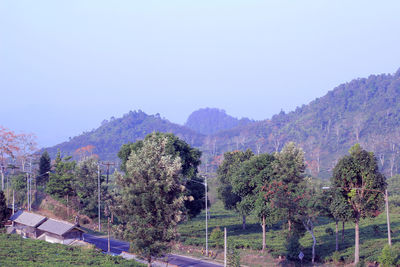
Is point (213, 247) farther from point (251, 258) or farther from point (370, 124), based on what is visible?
point (370, 124)

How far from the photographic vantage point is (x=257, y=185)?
131 feet

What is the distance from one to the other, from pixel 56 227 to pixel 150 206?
19369 mm

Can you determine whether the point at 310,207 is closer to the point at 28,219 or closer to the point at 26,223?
the point at 26,223

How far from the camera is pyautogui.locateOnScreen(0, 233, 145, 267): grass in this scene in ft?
98.6

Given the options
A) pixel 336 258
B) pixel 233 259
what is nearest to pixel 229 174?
pixel 336 258

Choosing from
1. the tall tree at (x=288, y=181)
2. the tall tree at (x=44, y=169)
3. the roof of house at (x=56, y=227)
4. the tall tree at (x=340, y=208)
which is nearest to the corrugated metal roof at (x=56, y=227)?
the roof of house at (x=56, y=227)

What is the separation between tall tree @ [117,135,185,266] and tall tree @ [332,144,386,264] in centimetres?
1285

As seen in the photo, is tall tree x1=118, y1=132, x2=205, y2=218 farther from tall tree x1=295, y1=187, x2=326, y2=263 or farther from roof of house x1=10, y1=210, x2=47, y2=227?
tall tree x1=295, y1=187, x2=326, y2=263

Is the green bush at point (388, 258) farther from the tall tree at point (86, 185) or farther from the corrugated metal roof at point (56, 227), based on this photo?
the tall tree at point (86, 185)

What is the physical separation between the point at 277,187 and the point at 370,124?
371 feet

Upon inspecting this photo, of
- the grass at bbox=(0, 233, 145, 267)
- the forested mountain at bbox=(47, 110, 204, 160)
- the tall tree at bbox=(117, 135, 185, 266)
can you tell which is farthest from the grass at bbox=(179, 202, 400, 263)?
the forested mountain at bbox=(47, 110, 204, 160)

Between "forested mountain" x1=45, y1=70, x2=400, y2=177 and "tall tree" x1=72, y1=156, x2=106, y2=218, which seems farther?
"forested mountain" x1=45, y1=70, x2=400, y2=177

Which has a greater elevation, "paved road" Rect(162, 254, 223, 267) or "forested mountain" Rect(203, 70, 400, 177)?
"forested mountain" Rect(203, 70, 400, 177)

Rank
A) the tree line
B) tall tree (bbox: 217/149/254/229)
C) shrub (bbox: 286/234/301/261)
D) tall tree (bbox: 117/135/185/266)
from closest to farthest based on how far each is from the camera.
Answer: tall tree (bbox: 117/135/185/266)
the tree line
shrub (bbox: 286/234/301/261)
tall tree (bbox: 217/149/254/229)
